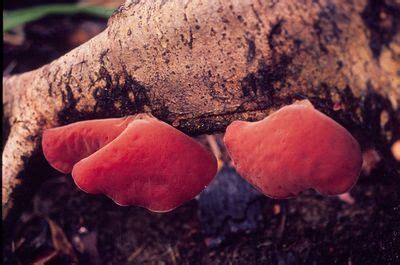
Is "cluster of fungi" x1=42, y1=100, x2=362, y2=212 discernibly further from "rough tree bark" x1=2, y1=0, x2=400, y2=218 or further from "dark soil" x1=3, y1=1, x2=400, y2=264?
"dark soil" x1=3, y1=1, x2=400, y2=264

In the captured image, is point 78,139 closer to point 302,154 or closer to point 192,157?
point 192,157

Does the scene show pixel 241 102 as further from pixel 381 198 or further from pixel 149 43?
pixel 381 198

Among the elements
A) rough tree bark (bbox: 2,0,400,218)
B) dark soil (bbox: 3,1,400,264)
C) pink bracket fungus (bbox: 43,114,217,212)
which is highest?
rough tree bark (bbox: 2,0,400,218)

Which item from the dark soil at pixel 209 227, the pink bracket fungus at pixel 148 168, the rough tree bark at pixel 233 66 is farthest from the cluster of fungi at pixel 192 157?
the dark soil at pixel 209 227

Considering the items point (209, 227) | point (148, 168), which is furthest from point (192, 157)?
point (209, 227)

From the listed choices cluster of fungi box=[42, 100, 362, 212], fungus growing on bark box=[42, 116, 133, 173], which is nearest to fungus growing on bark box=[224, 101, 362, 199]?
cluster of fungi box=[42, 100, 362, 212]
